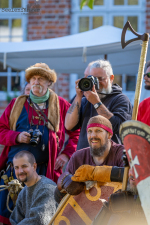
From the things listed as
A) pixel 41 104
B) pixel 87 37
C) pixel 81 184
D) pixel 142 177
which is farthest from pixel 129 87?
pixel 142 177

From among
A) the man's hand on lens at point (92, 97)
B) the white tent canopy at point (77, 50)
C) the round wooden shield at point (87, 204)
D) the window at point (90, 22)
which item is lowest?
the round wooden shield at point (87, 204)

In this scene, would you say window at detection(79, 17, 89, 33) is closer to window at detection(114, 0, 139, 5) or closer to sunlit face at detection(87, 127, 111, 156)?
window at detection(114, 0, 139, 5)

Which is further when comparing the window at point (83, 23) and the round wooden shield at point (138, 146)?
the window at point (83, 23)

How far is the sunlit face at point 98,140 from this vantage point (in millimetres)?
2666

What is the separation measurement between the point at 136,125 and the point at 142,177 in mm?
197

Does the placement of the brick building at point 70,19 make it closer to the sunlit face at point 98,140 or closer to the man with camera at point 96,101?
the man with camera at point 96,101

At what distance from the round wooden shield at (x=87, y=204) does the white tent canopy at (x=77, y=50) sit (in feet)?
9.75

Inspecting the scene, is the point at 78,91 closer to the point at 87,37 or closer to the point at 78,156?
the point at 78,156

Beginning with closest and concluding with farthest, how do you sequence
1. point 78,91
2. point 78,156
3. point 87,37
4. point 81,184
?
point 81,184 → point 78,156 → point 78,91 → point 87,37

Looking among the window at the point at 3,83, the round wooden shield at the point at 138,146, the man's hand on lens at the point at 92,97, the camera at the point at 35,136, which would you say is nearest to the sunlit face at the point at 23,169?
the camera at the point at 35,136

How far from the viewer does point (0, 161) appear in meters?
3.75

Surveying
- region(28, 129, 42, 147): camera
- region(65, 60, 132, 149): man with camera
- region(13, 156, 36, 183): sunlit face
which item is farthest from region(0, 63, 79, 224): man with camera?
region(65, 60, 132, 149): man with camera

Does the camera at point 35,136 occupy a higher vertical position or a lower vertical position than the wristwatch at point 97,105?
lower

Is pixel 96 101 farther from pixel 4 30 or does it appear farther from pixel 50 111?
pixel 4 30
